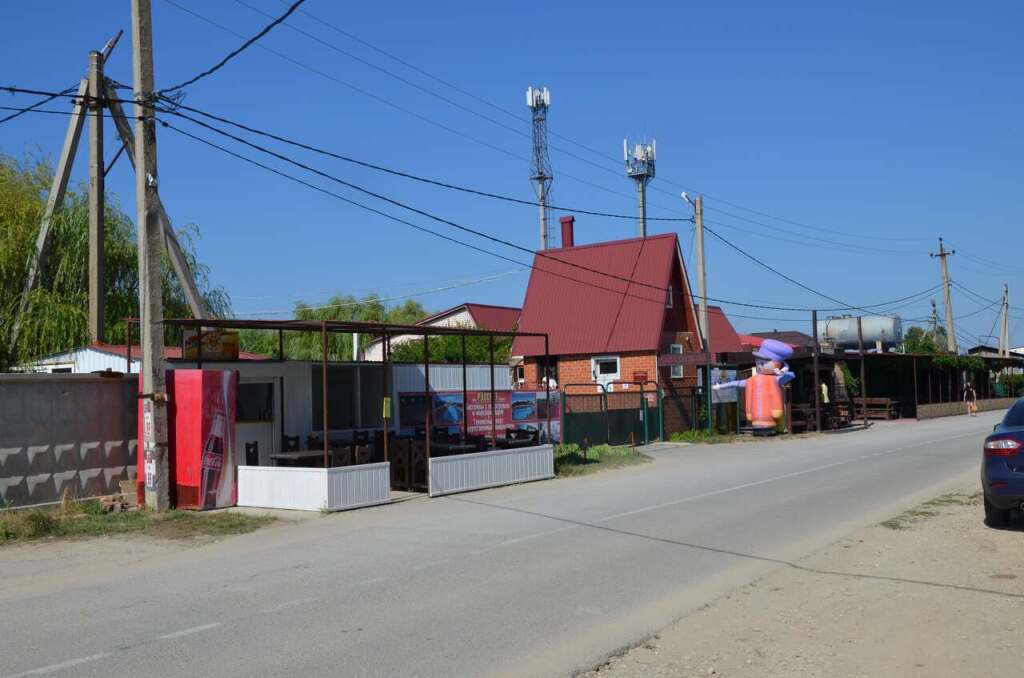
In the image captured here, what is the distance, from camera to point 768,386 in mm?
34094

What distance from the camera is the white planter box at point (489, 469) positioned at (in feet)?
56.3

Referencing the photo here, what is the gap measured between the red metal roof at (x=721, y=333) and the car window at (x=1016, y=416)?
35514 mm

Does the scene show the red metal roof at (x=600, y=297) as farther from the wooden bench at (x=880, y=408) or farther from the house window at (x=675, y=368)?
the wooden bench at (x=880, y=408)

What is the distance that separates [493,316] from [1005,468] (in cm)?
4912

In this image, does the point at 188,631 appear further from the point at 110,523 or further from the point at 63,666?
the point at 110,523

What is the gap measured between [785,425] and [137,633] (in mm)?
31287

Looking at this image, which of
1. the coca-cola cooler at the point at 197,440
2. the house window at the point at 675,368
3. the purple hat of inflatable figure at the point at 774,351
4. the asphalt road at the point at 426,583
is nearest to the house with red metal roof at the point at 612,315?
the house window at the point at 675,368

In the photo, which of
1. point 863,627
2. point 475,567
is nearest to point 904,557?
point 863,627

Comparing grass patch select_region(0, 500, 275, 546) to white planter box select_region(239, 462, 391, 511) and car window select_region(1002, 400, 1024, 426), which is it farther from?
car window select_region(1002, 400, 1024, 426)

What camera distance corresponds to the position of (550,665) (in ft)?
21.0

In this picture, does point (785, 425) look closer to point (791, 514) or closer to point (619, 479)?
point (619, 479)

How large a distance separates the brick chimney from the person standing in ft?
81.3

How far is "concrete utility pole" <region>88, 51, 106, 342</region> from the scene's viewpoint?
1895cm

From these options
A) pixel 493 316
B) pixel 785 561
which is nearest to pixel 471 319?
pixel 493 316
